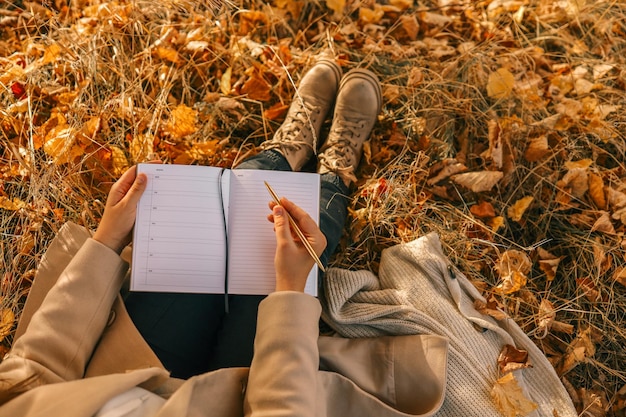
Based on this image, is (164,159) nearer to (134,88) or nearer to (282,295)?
(134,88)

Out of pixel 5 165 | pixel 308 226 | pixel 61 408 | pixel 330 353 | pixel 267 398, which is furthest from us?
pixel 5 165

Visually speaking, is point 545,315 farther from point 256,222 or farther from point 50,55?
point 50,55

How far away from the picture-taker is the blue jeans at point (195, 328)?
1251 mm

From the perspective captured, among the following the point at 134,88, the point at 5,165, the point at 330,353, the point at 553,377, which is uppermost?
the point at 134,88

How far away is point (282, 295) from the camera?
112 cm

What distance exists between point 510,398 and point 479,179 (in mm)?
721

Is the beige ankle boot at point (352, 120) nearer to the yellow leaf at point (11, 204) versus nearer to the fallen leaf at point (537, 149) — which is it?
the fallen leaf at point (537, 149)

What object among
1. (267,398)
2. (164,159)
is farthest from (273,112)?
(267,398)

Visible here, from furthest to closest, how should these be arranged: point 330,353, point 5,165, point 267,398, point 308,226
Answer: point 5,165
point 330,353
point 308,226
point 267,398

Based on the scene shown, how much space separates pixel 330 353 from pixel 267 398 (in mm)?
323

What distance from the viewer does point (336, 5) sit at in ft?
6.20

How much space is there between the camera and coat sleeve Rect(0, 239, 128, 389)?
103 cm

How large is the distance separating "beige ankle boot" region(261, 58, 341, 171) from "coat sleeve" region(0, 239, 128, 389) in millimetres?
679

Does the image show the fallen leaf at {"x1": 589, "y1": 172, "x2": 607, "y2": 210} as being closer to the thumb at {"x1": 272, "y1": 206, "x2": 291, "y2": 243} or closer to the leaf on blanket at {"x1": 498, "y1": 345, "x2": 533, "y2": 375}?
the leaf on blanket at {"x1": 498, "y1": 345, "x2": 533, "y2": 375}
